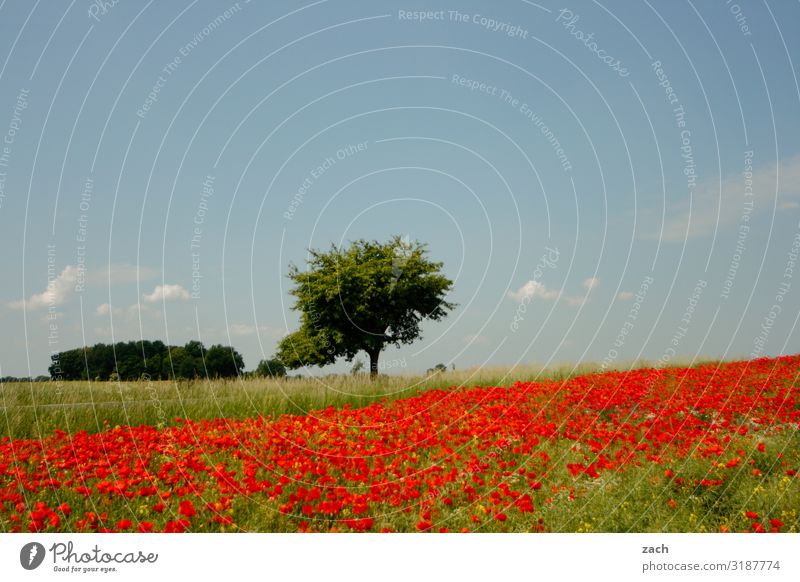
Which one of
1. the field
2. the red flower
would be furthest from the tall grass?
the red flower

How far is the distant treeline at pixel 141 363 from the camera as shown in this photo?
52.6 feet

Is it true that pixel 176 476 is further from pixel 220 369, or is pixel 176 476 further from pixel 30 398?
pixel 220 369

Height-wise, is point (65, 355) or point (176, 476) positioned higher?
point (65, 355)

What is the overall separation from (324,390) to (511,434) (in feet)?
24.6

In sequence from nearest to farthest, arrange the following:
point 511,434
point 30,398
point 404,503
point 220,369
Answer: point 404,503 → point 511,434 → point 30,398 → point 220,369

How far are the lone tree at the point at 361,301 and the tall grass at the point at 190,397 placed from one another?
1161cm

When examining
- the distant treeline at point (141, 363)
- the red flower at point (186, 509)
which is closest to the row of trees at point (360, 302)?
the distant treeline at point (141, 363)

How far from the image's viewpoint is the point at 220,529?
22.0 feet

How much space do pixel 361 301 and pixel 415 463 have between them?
71.4 feet

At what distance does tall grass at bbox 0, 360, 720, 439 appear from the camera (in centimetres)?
1228

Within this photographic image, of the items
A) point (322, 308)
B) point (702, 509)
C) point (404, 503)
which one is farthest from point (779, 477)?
point (322, 308)
